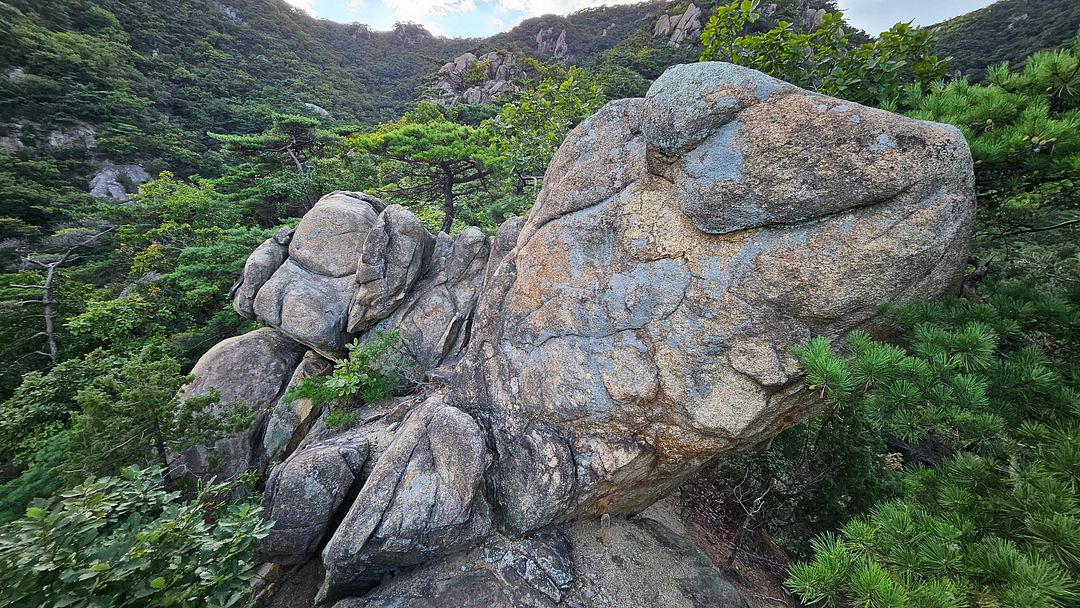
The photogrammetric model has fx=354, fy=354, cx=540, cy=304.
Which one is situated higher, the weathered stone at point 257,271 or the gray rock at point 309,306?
the weathered stone at point 257,271

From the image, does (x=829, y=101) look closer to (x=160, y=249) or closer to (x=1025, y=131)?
(x=1025, y=131)

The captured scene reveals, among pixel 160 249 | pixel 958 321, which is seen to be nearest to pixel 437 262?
pixel 958 321

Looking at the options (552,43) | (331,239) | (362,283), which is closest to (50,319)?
(331,239)

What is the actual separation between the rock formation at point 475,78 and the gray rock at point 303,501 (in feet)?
126

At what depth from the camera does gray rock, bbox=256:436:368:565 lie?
5137 millimetres

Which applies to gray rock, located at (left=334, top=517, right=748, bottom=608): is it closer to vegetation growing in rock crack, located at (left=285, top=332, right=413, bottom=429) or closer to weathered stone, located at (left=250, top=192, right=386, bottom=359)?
vegetation growing in rock crack, located at (left=285, top=332, right=413, bottom=429)

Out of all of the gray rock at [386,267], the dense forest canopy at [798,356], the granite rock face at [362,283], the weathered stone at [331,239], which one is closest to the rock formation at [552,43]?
the dense forest canopy at [798,356]

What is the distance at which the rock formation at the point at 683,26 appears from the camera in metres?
37.0

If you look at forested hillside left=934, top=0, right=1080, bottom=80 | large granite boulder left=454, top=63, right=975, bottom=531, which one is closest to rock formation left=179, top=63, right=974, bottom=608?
large granite boulder left=454, top=63, right=975, bottom=531

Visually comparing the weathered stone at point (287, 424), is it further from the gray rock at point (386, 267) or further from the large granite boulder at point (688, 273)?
the large granite boulder at point (688, 273)

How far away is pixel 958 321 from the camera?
266 cm

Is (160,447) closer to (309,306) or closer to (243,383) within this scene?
(243,383)

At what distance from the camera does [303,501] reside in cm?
516

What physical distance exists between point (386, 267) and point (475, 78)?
1565 inches
